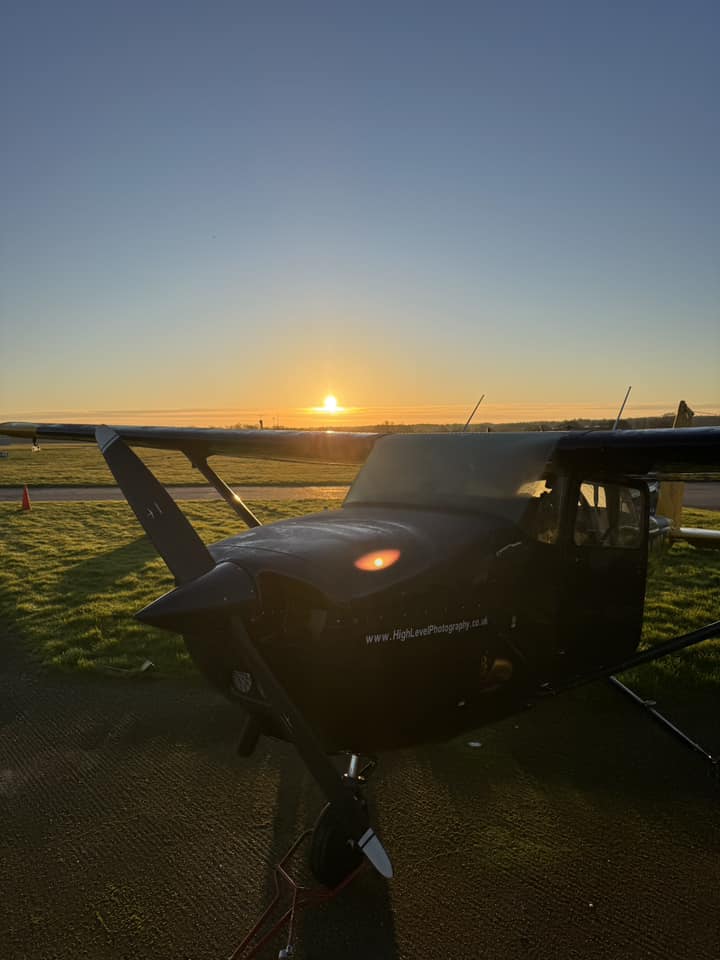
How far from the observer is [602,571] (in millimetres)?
5195

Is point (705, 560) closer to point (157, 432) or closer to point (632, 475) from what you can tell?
point (632, 475)

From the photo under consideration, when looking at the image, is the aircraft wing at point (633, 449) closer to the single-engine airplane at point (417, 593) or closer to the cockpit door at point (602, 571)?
the single-engine airplane at point (417, 593)

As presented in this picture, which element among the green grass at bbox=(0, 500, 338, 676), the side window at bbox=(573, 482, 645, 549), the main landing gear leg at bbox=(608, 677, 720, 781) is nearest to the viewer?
the side window at bbox=(573, 482, 645, 549)

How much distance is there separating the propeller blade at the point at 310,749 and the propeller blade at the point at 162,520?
0.54 metres

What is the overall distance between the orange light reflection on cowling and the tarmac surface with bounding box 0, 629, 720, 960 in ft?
6.52

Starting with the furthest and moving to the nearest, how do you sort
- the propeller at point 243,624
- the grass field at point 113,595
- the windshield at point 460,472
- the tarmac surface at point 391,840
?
the grass field at point 113,595, the windshield at point 460,472, the tarmac surface at point 391,840, the propeller at point 243,624

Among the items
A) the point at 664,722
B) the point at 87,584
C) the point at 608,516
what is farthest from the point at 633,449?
the point at 87,584

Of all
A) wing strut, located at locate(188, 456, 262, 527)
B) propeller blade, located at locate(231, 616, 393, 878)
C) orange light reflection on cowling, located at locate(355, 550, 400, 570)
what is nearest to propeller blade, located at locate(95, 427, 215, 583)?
propeller blade, located at locate(231, 616, 393, 878)

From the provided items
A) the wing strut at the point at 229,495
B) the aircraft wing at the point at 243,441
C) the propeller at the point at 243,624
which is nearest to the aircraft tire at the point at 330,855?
the propeller at the point at 243,624

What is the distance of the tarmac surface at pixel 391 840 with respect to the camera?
3.55 m

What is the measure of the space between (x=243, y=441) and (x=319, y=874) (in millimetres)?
4713

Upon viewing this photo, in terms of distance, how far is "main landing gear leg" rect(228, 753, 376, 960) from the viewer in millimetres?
3621

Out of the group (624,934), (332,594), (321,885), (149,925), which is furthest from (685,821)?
(149,925)

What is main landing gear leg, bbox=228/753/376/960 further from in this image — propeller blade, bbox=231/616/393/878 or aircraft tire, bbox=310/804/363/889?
propeller blade, bbox=231/616/393/878
